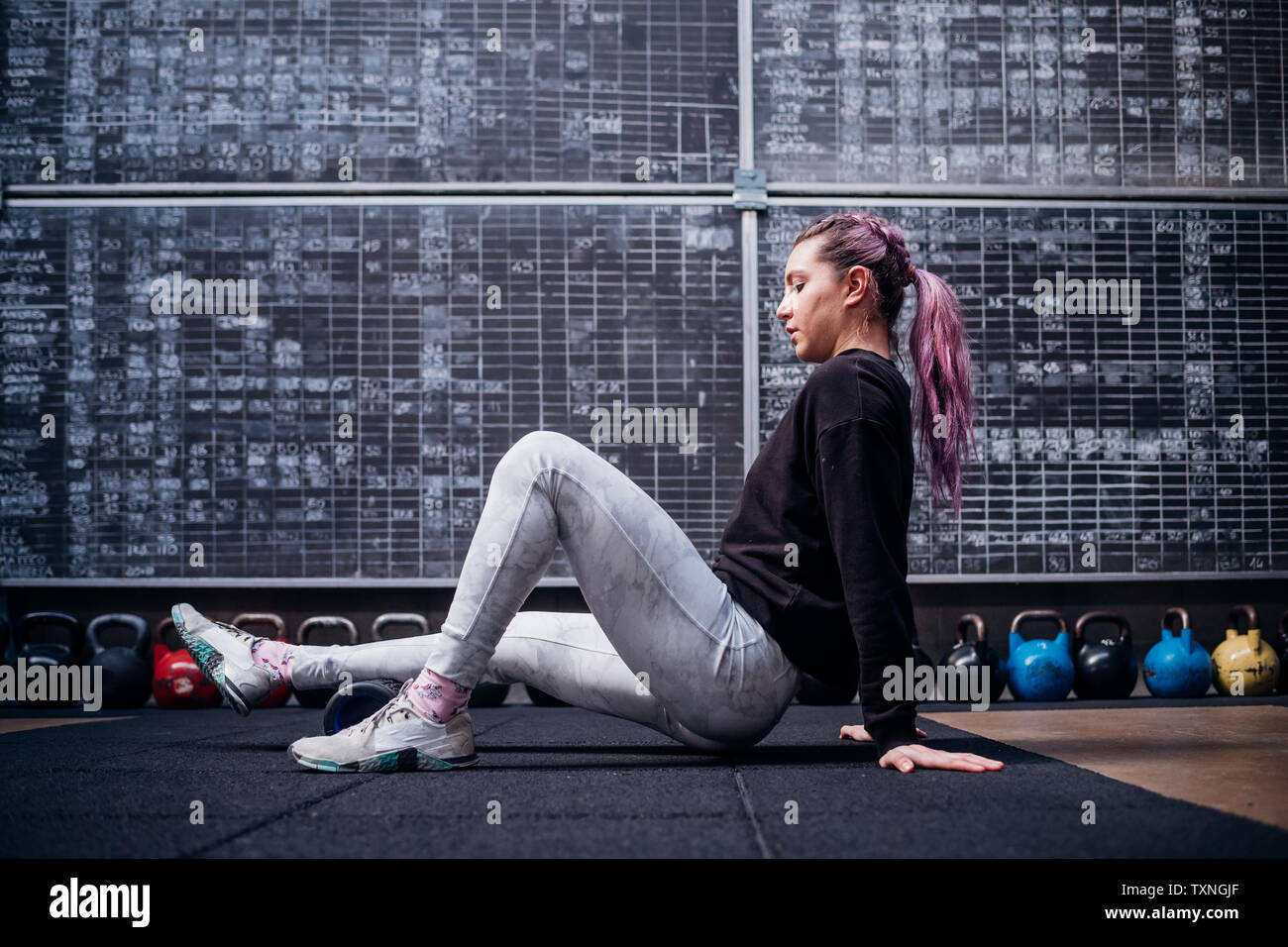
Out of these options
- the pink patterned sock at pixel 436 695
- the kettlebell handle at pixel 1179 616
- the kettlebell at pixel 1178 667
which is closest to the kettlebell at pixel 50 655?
the pink patterned sock at pixel 436 695

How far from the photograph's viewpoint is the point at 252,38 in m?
3.03

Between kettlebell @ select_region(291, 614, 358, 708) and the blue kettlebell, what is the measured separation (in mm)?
1983

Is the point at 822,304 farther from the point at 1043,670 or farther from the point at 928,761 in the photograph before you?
the point at 1043,670

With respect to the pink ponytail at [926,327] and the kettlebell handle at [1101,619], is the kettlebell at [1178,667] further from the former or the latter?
the pink ponytail at [926,327]

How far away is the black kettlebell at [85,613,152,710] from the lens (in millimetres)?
2662

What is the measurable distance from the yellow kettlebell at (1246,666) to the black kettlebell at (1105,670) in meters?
0.25

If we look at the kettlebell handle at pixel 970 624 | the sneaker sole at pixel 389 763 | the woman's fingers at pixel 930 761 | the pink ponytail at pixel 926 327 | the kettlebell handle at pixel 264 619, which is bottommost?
the kettlebell handle at pixel 970 624

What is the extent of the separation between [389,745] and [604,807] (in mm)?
380

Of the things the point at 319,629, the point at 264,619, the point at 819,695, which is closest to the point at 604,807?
the point at 819,695

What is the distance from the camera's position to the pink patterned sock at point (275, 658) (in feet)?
5.32

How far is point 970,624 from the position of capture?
3.00 metres

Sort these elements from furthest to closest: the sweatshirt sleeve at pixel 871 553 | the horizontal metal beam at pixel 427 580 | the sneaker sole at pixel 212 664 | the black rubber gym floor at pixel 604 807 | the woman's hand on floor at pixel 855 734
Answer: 1. the horizontal metal beam at pixel 427 580
2. the woman's hand on floor at pixel 855 734
3. the sneaker sole at pixel 212 664
4. the sweatshirt sleeve at pixel 871 553
5. the black rubber gym floor at pixel 604 807

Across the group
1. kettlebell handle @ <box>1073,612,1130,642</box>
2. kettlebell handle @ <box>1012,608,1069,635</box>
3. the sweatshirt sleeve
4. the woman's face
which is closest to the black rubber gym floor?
the sweatshirt sleeve
